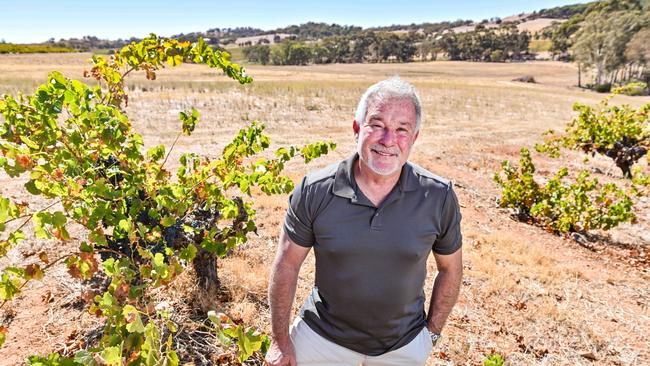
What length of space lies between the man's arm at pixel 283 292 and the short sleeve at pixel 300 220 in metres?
0.05

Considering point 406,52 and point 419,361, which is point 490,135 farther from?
point 406,52

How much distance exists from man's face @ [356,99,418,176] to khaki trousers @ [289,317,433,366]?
1096 millimetres

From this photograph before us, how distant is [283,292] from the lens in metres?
2.48

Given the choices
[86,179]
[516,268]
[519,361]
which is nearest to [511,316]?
[519,361]

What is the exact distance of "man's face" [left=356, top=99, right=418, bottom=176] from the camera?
2.29 m

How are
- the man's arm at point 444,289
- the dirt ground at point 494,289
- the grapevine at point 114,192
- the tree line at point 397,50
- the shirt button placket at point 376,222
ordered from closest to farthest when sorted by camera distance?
1. the grapevine at point 114,192
2. the shirt button placket at point 376,222
3. the man's arm at point 444,289
4. the dirt ground at point 494,289
5. the tree line at point 397,50

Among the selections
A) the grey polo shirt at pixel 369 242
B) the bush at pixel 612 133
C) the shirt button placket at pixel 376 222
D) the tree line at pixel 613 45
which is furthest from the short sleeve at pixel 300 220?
the tree line at pixel 613 45

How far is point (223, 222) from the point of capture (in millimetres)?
6387

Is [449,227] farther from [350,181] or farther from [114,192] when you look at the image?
[114,192]

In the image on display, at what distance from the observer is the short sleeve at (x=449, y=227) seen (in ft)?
7.88

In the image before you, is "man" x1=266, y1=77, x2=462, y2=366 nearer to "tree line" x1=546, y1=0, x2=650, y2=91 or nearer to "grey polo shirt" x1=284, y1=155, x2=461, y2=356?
"grey polo shirt" x1=284, y1=155, x2=461, y2=356

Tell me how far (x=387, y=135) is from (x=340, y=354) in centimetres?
135

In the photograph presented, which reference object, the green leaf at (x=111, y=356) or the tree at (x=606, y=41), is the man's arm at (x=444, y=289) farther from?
the tree at (x=606, y=41)

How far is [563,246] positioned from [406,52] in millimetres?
113587
